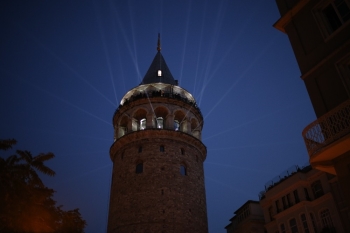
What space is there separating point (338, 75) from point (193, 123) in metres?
26.7

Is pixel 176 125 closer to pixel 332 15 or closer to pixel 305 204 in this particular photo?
pixel 305 204

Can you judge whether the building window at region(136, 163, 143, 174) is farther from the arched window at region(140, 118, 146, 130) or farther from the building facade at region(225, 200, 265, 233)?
the building facade at region(225, 200, 265, 233)

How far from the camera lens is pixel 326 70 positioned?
1116 cm

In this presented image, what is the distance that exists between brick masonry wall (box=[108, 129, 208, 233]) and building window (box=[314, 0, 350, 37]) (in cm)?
2064

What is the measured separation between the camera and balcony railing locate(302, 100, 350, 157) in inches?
376

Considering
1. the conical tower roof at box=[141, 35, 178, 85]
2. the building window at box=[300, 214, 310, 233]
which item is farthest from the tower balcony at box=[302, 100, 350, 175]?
the conical tower roof at box=[141, 35, 178, 85]

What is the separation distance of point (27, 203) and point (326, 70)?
50.1 ft

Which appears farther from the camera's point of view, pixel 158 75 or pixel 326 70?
pixel 158 75

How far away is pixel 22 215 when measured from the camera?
17094mm

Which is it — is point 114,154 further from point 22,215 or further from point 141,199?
point 22,215

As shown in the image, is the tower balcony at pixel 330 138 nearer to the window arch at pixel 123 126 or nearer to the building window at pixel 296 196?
the building window at pixel 296 196

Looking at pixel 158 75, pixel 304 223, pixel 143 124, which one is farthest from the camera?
pixel 158 75

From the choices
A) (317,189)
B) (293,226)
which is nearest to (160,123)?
(293,226)

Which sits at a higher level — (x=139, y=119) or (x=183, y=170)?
(x=139, y=119)
